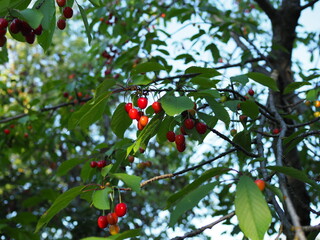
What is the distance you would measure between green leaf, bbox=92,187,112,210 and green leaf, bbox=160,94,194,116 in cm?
45

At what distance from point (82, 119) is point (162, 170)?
6516mm

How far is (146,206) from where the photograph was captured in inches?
311

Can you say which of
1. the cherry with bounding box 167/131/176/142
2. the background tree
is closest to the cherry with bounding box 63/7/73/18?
the background tree

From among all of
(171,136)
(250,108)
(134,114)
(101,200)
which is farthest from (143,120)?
(250,108)

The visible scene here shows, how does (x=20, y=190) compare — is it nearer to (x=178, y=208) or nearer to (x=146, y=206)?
(x=146, y=206)

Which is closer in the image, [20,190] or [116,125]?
[116,125]

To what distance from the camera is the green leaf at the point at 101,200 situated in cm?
145

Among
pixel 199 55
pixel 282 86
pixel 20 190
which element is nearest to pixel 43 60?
pixel 20 190

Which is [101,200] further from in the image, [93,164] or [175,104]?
[93,164]

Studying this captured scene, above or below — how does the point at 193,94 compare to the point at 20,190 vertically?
below

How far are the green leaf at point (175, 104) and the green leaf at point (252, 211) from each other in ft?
1.38

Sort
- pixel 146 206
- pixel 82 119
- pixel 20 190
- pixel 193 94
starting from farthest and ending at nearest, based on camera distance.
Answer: pixel 146 206
pixel 20 190
pixel 82 119
pixel 193 94

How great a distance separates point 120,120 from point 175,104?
0.52m

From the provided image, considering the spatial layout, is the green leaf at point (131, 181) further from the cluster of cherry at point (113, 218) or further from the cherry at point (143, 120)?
the cherry at point (143, 120)
